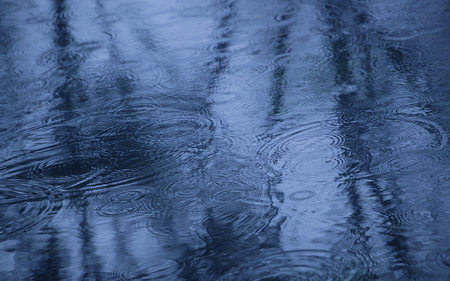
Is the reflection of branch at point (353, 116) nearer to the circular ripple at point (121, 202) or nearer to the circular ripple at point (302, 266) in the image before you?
the circular ripple at point (302, 266)

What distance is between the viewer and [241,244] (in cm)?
219

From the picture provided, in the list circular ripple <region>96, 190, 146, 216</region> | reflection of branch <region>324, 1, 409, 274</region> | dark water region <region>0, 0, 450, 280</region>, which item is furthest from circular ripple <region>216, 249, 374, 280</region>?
circular ripple <region>96, 190, 146, 216</region>

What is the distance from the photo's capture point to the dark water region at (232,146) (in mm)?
2162

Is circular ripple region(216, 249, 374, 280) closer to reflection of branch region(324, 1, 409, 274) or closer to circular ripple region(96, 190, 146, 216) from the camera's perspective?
reflection of branch region(324, 1, 409, 274)

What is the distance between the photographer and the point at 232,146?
287 centimetres

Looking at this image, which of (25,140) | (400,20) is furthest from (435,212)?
(400,20)

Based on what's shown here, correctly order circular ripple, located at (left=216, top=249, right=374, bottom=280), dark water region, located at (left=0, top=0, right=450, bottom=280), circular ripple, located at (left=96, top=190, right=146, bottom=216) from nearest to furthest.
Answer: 1. circular ripple, located at (left=216, top=249, right=374, bottom=280)
2. dark water region, located at (left=0, top=0, right=450, bottom=280)
3. circular ripple, located at (left=96, top=190, right=146, bottom=216)

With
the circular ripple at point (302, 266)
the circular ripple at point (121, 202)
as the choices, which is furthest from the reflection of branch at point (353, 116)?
Answer: the circular ripple at point (121, 202)

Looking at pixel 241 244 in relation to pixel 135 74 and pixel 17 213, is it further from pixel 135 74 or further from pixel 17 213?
pixel 135 74

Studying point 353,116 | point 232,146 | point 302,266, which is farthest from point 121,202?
point 353,116

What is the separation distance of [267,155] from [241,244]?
644 mm

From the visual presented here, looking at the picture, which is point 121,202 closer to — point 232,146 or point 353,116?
point 232,146

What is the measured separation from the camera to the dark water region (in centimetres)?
216

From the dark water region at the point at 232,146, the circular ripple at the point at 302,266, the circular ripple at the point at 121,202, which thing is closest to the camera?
the circular ripple at the point at 302,266
